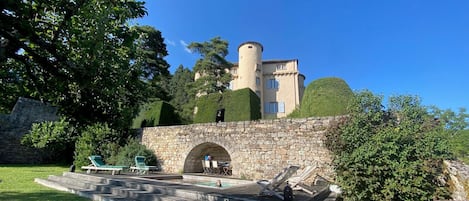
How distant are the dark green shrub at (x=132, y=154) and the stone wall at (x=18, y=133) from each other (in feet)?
20.6

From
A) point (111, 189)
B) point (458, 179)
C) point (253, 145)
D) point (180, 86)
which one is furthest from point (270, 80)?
point (458, 179)

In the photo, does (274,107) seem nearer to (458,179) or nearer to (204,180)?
(204,180)

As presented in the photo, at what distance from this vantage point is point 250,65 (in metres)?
32.1

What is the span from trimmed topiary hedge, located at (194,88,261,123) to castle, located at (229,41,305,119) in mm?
15264

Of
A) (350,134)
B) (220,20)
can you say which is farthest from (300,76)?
(350,134)

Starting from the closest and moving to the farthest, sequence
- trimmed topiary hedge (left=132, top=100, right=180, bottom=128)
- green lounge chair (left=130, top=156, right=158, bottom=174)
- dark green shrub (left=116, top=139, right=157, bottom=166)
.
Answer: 1. green lounge chair (left=130, top=156, right=158, bottom=174)
2. dark green shrub (left=116, top=139, right=157, bottom=166)
3. trimmed topiary hedge (left=132, top=100, right=180, bottom=128)

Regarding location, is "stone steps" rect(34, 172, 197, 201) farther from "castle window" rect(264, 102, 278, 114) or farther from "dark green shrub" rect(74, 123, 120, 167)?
"castle window" rect(264, 102, 278, 114)

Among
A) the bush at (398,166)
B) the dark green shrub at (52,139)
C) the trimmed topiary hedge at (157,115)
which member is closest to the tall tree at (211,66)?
the trimmed topiary hedge at (157,115)

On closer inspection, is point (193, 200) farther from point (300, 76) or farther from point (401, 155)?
point (300, 76)

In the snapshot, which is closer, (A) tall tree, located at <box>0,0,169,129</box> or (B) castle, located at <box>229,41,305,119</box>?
(A) tall tree, located at <box>0,0,169,129</box>

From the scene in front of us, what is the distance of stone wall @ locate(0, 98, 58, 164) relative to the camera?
1720 centimetres

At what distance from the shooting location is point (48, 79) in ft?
12.1

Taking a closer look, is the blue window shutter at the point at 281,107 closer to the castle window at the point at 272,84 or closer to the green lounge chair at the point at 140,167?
the castle window at the point at 272,84

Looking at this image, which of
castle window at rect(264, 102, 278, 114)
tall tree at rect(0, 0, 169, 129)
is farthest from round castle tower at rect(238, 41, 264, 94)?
tall tree at rect(0, 0, 169, 129)
